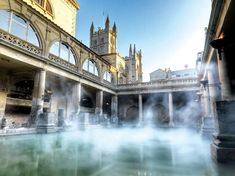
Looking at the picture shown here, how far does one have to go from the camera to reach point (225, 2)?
4988 mm

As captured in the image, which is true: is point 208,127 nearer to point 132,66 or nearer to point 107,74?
point 107,74

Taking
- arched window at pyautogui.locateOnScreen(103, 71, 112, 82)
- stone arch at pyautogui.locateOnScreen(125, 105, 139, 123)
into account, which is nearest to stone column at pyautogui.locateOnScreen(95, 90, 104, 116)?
arched window at pyautogui.locateOnScreen(103, 71, 112, 82)

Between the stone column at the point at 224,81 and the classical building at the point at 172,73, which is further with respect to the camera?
the classical building at the point at 172,73

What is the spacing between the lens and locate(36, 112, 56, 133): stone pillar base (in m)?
10.8

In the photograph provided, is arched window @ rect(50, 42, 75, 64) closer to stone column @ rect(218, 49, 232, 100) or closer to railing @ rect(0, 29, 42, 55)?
railing @ rect(0, 29, 42, 55)

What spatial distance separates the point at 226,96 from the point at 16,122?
1691 cm

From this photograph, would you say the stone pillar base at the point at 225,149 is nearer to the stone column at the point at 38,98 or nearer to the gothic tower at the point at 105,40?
the stone column at the point at 38,98

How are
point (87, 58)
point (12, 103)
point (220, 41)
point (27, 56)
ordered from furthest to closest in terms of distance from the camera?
1. point (87, 58)
2. point (12, 103)
3. point (27, 56)
4. point (220, 41)

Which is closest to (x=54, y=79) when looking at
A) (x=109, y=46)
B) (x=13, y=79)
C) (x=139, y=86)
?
(x=13, y=79)

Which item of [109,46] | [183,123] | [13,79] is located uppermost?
[109,46]

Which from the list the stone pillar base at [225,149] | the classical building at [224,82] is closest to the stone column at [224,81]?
the classical building at [224,82]

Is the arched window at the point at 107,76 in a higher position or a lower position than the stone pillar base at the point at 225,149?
higher

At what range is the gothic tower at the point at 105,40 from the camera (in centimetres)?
4666

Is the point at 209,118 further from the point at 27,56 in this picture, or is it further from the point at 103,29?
the point at 103,29
